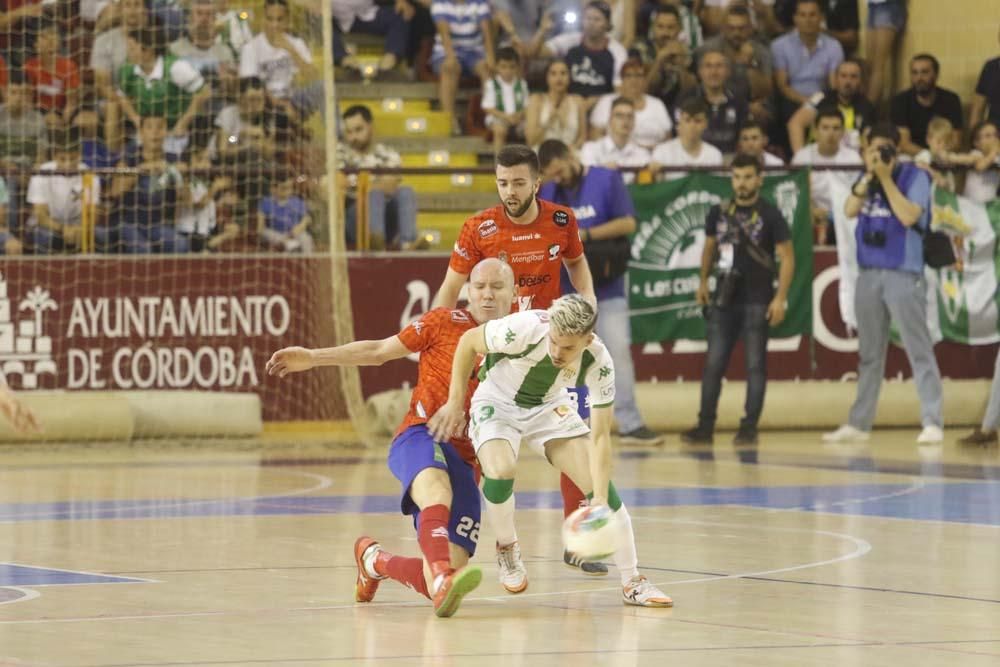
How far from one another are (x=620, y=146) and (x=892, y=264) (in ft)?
13.3

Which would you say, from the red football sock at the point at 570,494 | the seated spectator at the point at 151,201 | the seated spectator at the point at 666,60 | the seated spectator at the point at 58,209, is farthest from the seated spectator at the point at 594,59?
the red football sock at the point at 570,494

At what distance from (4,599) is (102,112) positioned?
1173cm

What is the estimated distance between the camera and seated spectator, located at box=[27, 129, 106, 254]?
17828 millimetres

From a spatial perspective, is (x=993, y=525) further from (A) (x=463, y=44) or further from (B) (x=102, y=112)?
(A) (x=463, y=44)

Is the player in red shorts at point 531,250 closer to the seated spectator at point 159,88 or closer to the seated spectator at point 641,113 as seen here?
the seated spectator at point 159,88

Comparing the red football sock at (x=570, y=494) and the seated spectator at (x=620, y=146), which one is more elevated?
the seated spectator at (x=620, y=146)

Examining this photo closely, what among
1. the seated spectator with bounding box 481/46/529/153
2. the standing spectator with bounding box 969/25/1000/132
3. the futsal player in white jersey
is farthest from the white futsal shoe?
the standing spectator with bounding box 969/25/1000/132

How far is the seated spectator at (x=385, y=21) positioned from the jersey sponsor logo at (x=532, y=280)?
13.5 meters

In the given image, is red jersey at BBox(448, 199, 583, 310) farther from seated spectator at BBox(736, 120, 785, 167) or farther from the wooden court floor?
seated spectator at BBox(736, 120, 785, 167)

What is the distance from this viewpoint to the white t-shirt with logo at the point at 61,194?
17922mm

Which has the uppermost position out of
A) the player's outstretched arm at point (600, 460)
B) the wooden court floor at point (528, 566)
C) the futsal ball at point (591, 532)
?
the player's outstretched arm at point (600, 460)

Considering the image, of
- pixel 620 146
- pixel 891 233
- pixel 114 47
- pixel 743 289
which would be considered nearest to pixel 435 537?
pixel 743 289

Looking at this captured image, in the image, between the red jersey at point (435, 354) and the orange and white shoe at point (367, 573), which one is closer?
the orange and white shoe at point (367, 573)

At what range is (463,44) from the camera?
73.4ft
